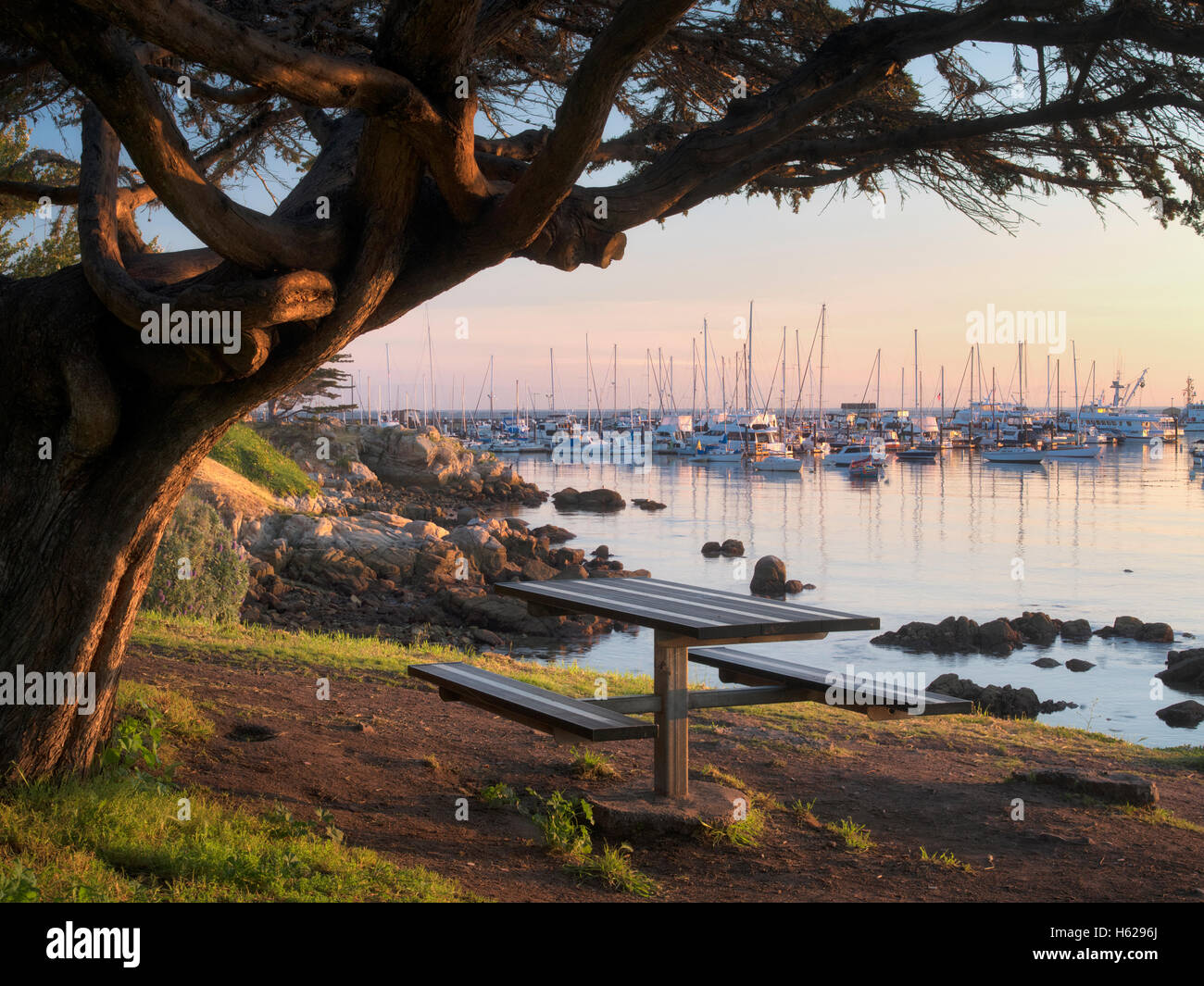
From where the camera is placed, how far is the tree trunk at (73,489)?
4605 mm

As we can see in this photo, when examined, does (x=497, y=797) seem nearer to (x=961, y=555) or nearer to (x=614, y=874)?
(x=614, y=874)

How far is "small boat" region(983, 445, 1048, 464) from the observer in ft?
242

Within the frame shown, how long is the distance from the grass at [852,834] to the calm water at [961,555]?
28.1ft

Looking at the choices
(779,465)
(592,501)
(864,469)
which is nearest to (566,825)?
(592,501)

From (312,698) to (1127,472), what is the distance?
66.8 metres

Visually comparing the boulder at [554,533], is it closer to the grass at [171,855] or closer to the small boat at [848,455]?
the grass at [171,855]

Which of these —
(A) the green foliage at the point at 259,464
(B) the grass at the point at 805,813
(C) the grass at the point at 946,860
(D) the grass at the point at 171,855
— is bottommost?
(C) the grass at the point at 946,860

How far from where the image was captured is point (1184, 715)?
13453 mm

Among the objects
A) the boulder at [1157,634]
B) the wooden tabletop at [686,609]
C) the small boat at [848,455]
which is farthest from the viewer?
the small boat at [848,455]

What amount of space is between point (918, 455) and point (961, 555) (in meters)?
50.7

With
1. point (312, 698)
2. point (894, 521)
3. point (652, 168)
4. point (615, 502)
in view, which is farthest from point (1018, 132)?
point (615, 502)

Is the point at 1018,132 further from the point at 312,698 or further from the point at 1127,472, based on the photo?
the point at 1127,472

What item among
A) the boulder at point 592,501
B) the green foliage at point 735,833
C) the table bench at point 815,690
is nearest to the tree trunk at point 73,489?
the table bench at point 815,690
